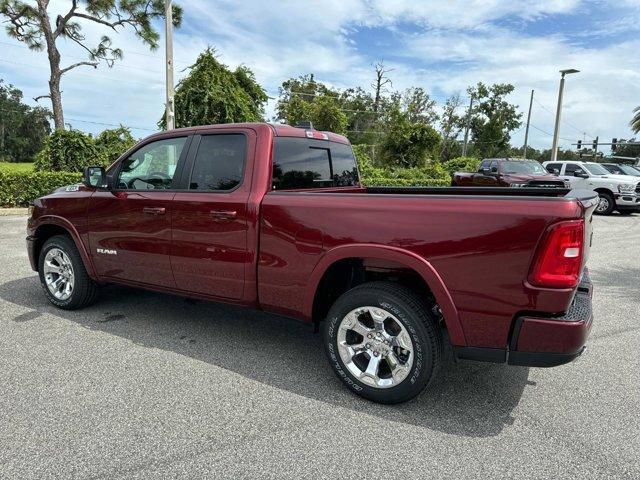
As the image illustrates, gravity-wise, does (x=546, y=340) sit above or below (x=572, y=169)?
below

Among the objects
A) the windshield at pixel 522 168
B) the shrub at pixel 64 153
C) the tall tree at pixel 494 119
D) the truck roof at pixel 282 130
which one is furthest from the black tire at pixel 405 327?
the tall tree at pixel 494 119

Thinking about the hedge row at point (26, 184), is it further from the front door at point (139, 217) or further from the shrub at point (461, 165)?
the shrub at point (461, 165)

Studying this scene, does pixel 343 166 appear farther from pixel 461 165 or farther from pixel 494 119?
pixel 494 119

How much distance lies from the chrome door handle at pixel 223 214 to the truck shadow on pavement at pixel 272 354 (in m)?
1.11

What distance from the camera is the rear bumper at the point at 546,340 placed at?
2.49 m

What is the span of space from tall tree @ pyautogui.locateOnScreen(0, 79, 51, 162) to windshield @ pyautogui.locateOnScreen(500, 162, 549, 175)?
87231mm

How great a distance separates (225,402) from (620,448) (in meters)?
2.31

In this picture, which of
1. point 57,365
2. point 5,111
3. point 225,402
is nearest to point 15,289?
point 57,365

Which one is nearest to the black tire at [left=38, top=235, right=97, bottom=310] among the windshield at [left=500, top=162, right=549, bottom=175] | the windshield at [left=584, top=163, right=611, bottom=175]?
the windshield at [left=500, top=162, right=549, bottom=175]

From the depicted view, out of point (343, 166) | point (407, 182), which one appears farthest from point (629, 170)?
point (343, 166)

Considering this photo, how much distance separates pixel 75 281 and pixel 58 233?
0.64 m

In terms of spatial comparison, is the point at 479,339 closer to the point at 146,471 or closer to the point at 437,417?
the point at 437,417

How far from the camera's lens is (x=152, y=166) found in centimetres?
417

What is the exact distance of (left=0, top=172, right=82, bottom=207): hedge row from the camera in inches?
505
